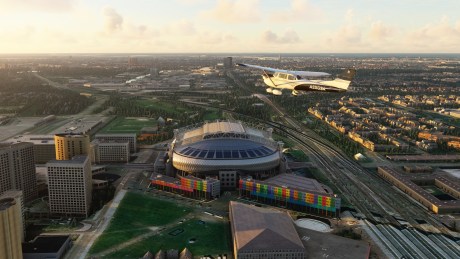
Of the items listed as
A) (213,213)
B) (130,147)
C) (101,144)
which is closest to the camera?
(213,213)

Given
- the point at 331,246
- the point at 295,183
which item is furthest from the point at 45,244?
the point at 295,183

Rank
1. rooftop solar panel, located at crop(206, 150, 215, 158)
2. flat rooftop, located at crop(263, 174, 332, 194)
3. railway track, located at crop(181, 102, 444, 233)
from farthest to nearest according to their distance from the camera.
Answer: rooftop solar panel, located at crop(206, 150, 215, 158)
flat rooftop, located at crop(263, 174, 332, 194)
railway track, located at crop(181, 102, 444, 233)

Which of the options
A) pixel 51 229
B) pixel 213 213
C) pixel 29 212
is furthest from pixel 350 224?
pixel 29 212

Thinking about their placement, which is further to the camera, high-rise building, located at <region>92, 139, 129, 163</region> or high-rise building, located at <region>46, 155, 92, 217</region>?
high-rise building, located at <region>92, 139, 129, 163</region>

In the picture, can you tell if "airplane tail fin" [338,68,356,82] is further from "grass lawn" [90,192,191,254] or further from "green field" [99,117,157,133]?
"green field" [99,117,157,133]

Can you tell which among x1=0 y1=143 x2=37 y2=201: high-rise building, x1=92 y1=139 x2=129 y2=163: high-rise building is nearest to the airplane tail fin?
x1=92 y1=139 x2=129 y2=163: high-rise building

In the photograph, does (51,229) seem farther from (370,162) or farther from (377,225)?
(370,162)
